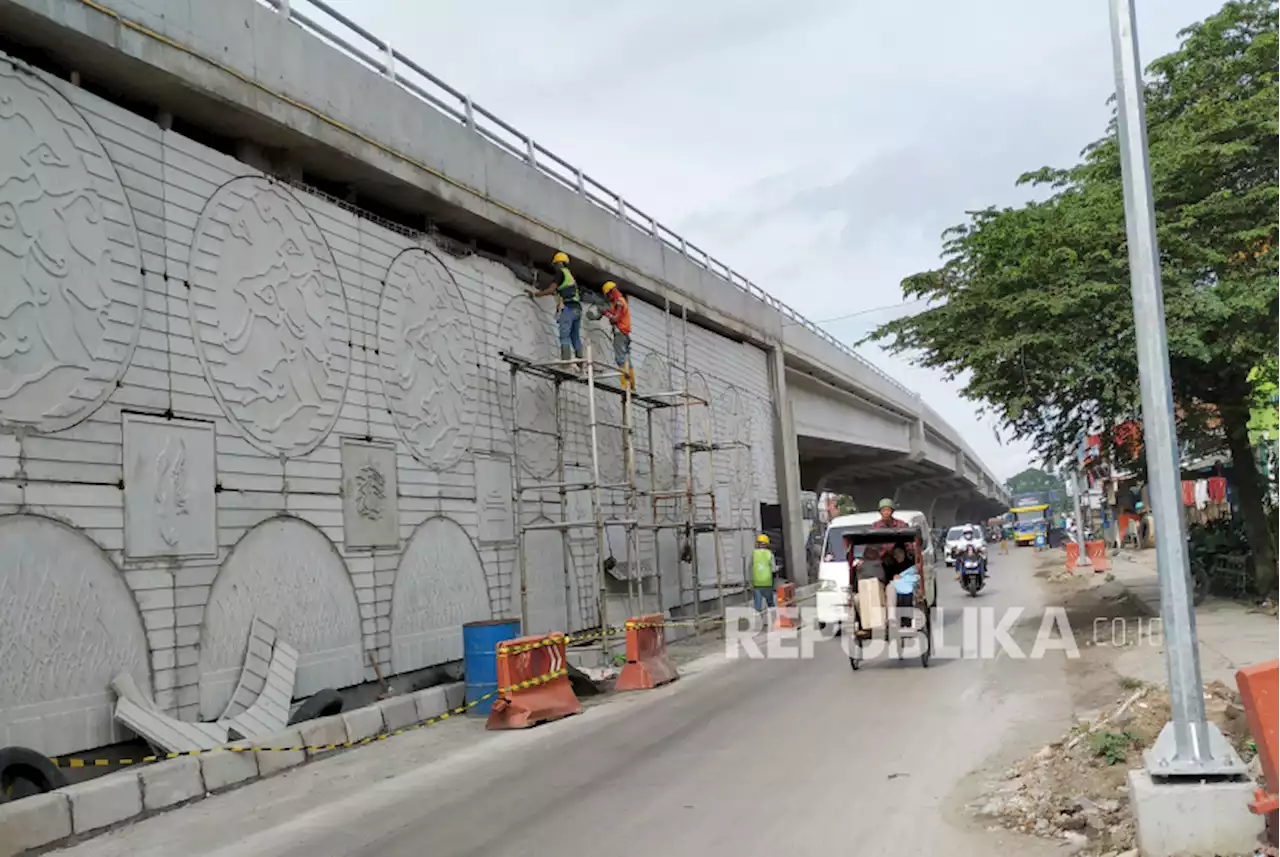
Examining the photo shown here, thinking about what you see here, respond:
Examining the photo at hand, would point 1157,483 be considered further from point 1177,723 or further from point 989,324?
point 989,324

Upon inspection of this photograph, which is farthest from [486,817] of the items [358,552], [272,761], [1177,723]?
[358,552]

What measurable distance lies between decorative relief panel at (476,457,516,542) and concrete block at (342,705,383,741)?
15.7ft

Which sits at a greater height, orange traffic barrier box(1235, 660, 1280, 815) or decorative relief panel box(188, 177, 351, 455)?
decorative relief panel box(188, 177, 351, 455)

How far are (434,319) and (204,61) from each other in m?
5.27

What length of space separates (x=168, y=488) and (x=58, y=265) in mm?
2325

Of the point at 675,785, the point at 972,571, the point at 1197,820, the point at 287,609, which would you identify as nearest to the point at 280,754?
the point at 287,609

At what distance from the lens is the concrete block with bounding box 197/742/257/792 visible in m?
9.29

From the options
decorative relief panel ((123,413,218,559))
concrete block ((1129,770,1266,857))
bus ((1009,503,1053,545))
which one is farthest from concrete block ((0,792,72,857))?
bus ((1009,503,1053,545))

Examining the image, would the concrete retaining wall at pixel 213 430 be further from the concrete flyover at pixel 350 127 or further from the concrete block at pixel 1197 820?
the concrete block at pixel 1197 820

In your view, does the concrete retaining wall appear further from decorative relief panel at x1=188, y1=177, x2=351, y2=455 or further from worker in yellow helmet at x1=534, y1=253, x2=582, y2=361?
worker in yellow helmet at x1=534, y1=253, x2=582, y2=361

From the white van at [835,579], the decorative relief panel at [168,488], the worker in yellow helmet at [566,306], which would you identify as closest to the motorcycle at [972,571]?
the white van at [835,579]

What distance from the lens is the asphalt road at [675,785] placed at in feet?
22.1

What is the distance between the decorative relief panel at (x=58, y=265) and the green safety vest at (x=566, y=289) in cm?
841

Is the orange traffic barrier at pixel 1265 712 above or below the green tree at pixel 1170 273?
below
